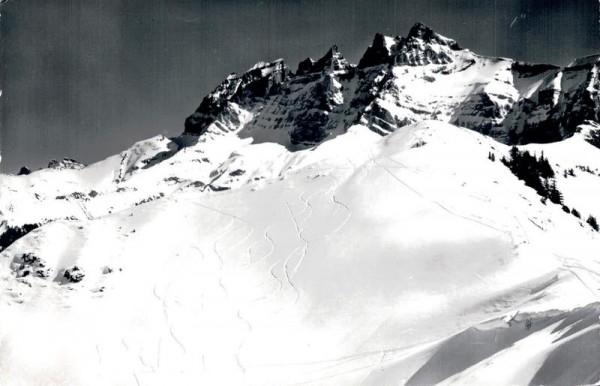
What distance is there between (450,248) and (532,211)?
14.2 m

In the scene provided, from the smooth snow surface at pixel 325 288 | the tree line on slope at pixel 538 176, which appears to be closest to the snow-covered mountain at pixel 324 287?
the smooth snow surface at pixel 325 288

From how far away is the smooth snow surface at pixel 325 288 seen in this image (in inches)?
1722

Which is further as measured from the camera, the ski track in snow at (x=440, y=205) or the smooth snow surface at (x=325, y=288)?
the ski track in snow at (x=440, y=205)

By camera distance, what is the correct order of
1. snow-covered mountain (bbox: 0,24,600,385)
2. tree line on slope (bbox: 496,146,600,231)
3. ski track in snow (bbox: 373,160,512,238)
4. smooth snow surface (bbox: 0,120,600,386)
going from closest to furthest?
smooth snow surface (bbox: 0,120,600,386)
snow-covered mountain (bbox: 0,24,600,385)
ski track in snow (bbox: 373,160,512,238)
tree line on slope (bbox: 496,146,600,231)

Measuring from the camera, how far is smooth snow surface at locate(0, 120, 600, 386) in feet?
144

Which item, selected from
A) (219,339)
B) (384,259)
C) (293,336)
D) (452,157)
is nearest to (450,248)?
(384,259)

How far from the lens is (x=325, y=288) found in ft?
224

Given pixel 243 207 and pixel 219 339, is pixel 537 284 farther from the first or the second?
pixel 243 207

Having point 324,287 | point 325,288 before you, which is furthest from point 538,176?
point 325,288

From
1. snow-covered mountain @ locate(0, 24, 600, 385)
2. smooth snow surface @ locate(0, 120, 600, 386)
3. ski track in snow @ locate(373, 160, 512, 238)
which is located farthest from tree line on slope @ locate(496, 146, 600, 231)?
ski track in snow @ locate(373, 160, 512, 238)

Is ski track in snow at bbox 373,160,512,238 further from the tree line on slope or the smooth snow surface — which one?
the tree line on slope

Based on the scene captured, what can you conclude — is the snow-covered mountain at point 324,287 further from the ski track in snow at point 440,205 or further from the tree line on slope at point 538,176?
the tree line on slope at point 538,176

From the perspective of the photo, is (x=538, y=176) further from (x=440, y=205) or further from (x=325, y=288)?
(x=325, y=288)

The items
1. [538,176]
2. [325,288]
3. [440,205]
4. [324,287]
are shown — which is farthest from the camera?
[538,176]
